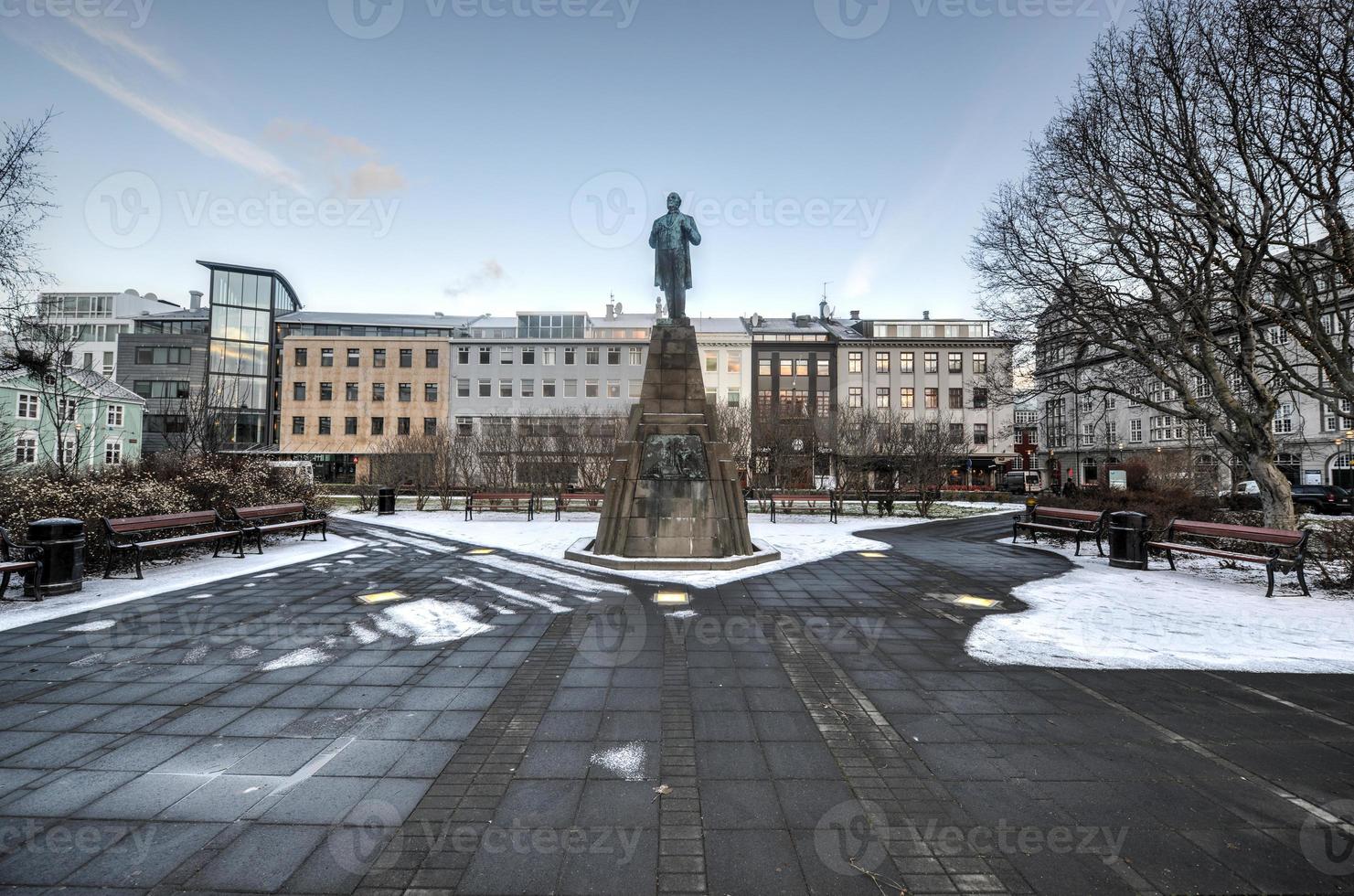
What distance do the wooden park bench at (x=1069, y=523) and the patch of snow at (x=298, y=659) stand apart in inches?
570

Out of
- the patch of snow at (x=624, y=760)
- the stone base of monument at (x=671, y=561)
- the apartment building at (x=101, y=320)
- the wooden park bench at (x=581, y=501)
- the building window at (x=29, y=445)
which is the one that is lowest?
the patch of snow at (x=624, y=760)

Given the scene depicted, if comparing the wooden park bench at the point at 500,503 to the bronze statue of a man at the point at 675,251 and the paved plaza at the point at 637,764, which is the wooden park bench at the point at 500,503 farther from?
the paved plaza at the point at 637,764

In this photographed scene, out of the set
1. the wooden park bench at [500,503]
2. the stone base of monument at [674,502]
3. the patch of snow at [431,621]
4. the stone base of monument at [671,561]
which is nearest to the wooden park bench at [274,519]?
the stone base of monument at [671,561]

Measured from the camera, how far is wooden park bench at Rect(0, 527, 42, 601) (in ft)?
24.0

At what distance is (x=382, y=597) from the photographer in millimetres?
8164

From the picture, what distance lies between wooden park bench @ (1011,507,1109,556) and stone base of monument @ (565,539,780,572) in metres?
7.81

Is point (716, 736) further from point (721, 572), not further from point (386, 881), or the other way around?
point (721, 572)

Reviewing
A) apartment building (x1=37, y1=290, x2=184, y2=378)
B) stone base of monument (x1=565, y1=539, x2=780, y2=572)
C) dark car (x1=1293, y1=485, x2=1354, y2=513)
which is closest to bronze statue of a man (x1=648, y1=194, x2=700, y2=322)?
stone base of monument (x1=565, y1=539, x2=780, y2=572)

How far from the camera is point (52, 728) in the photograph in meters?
4.01

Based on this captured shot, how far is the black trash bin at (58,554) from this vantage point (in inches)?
307

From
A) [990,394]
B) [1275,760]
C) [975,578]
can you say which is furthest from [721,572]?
[990,394]

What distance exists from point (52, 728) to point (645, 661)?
4.26 metres

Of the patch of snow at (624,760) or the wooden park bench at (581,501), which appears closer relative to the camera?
the patch of snow at (624,760)

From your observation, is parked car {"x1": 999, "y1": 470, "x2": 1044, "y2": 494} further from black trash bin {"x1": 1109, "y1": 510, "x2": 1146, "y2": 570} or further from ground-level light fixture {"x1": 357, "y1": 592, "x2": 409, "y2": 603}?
ground-level light fixture {"x1": 357, "y1": 592, "x2": 409, "y2": 603}
